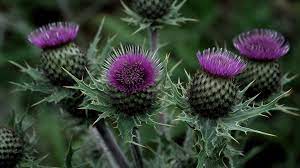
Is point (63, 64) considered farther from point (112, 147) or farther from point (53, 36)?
point (112, 147)

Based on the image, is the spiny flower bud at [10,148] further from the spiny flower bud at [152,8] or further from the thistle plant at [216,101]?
the spiny flower bud at [152,8]

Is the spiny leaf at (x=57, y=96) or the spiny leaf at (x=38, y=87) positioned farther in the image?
the spiny leaf at (x=38, y=87)

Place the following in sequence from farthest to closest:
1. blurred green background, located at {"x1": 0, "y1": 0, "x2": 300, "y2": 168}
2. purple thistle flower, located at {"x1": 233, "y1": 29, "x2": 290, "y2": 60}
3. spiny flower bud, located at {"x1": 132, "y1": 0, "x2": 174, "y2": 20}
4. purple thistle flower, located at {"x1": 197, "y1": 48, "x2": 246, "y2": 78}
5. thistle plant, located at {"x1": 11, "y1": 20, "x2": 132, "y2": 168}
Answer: blurred green background, located at {"x1": 0, "y1": 0, "x2": 300, "y2": 168}, spiny flower bud, located at {"x1": 132, "y1": 0, "x2": 174, "y2": 20}, purple thistle flower, located at {"x1": 233, "y1": 29, "x2": 290, "y2": 60}, thistle plant, located at {"x1": 11, "y1": 20, "x2": 132, "y2": 168}, purple thistle flower, located at {"x1": 197, "y1": 48, "x2": 246, "y2": 78}

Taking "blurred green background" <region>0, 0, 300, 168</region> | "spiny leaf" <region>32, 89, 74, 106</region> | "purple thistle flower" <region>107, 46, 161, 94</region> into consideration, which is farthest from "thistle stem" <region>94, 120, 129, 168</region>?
"blurred green background" <region>0, 0, 300, 168</region>

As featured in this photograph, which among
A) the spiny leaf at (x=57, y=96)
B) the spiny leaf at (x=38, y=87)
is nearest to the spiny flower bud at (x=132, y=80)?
the spiny leaf at (x=57, y=96)

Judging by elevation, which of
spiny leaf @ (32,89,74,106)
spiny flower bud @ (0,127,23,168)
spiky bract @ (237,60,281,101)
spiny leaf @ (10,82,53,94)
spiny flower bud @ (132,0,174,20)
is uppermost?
spiny flower bud @ (132,0,174,20)

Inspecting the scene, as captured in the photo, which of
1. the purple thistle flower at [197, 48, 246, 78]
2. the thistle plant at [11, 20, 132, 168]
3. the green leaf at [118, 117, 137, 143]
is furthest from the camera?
the thistle plant at [11, 20, 132, 168]

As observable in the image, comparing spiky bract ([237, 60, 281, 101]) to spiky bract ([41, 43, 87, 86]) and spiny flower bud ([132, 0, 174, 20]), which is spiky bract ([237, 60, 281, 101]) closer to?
spiny flower bud ([132, 0, 174, 20])
